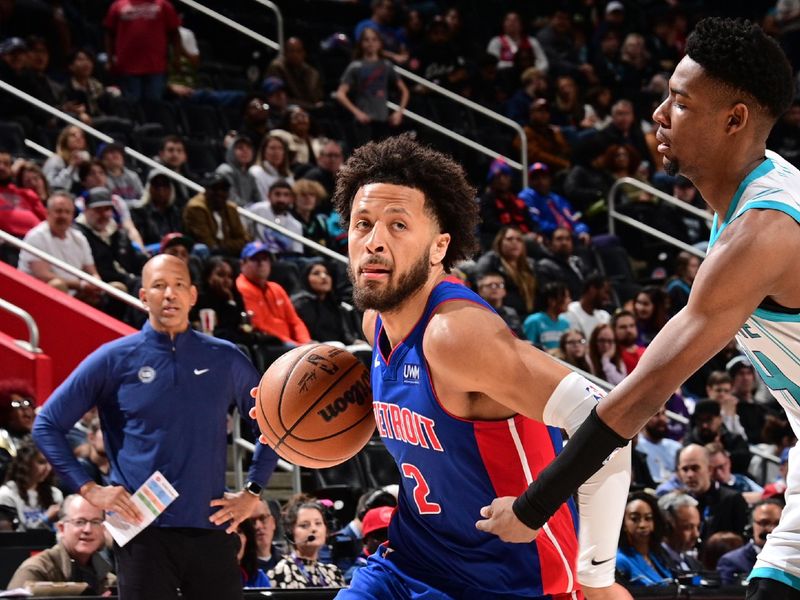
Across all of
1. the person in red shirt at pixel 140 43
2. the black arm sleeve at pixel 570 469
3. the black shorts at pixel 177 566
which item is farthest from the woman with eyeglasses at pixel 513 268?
the black arm sleeve at pixel 570 469

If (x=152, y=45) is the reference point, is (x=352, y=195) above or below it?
below

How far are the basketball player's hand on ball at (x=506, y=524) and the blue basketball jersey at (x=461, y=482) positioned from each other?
43 centimetres

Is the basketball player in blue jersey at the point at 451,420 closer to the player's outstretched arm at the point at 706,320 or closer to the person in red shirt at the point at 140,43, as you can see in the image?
the player's outstretched arm at the point at 706,320

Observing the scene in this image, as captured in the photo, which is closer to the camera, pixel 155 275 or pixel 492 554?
pixel 492 554

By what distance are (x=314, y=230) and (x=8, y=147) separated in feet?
8.65

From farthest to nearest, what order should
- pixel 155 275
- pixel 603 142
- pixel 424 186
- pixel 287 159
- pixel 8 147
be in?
pixel 603 142, pixel 287 159, pixel 8 147, pixel 155 275, pixel 424 186

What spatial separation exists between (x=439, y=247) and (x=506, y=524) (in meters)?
1.11

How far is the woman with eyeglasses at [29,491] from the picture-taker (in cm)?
729

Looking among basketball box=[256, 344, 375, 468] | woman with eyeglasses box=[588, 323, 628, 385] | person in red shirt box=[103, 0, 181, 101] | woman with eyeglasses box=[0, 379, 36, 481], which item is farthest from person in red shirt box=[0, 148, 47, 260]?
basketball box=[256, 344, 375, 468]

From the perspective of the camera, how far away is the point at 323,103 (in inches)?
560

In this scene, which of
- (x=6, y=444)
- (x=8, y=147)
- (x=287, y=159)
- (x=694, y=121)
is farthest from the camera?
(x=287, y=159)

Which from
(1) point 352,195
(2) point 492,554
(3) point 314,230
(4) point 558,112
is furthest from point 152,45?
(2) point 492,554

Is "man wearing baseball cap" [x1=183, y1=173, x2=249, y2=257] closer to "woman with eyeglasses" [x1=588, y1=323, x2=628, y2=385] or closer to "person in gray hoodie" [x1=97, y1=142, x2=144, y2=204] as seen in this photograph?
→ "person in gray hoodie" [x1=97, y1=142, x2=144, y2=204]

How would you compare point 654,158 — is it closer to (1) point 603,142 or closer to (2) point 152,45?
(1) point 603,142
